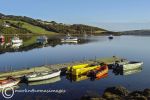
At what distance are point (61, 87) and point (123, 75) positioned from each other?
22.2m

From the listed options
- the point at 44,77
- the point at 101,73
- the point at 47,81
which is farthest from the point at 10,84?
the point at 101,73

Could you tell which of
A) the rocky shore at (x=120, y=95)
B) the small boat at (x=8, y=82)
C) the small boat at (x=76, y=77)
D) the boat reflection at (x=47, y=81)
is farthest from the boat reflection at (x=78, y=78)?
the rocky shore at (x=120, y=95)

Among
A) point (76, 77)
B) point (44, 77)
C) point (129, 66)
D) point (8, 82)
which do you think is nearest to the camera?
point (8, 82)

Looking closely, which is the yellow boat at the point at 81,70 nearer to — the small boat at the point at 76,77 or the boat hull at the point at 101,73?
the small boat at the point at 76,77

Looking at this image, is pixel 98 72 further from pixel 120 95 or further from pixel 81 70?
pixel 120 95

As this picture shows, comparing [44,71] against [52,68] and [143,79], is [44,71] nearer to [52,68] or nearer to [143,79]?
[52,68]

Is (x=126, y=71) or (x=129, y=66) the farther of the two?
(x=129, y=66)

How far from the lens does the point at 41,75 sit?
6912 centimetres

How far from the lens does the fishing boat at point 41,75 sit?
220 feet

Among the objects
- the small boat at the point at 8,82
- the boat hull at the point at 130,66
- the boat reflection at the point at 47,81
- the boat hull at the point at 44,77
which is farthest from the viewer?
the boat hull at the point at 130,66

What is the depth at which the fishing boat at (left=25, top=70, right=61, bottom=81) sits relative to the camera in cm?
6717

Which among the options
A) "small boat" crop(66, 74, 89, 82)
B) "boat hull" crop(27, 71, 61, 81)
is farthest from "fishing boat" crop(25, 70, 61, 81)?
"small boat" crop(66, 74, 89, 82)

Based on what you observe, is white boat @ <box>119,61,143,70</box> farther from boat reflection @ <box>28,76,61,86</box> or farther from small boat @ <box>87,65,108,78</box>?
boat reflection @ <box>28,76,61,86</box>

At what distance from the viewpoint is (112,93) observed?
53.8 meters
